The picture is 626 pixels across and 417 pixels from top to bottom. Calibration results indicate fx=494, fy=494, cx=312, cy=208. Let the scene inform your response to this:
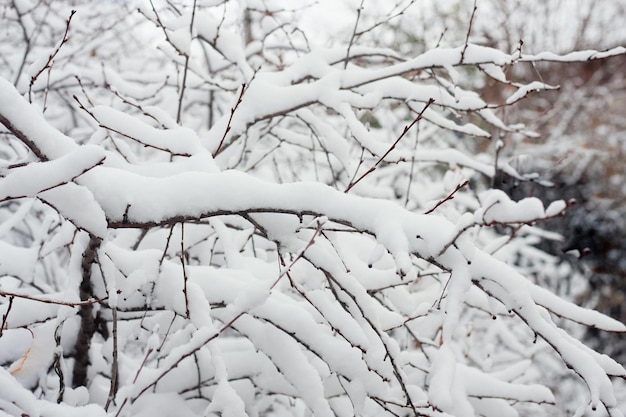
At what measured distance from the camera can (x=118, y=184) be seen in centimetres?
120

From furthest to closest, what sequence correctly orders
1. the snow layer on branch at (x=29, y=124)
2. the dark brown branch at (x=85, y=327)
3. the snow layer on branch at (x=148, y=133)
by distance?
1. the dark brown branch at (x=85, y=327)
2. the snow layer on branch at (x=148, y=133)
3. the snow layer on branch at (x=29, y=124)

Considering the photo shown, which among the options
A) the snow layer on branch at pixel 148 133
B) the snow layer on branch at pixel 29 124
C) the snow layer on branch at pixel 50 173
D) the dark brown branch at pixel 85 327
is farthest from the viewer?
the dark brown branch at pixel 85 327

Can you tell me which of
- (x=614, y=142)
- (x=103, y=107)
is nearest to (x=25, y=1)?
(x=103, y=107)

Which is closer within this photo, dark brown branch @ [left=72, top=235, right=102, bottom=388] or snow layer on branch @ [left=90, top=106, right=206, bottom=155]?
snow layer on branch @ [left=90, top=106, right=206, bottom=155]

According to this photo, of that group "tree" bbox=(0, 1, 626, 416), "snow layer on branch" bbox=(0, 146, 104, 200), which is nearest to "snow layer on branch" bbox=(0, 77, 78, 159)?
"tree" bbox=(0, 1, 626, 416)

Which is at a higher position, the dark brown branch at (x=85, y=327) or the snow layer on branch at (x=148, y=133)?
the snow layer on branch at (x=148, y=133)

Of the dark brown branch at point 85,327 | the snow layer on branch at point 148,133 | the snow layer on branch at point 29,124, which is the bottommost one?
the dark brown branch at point 85,327

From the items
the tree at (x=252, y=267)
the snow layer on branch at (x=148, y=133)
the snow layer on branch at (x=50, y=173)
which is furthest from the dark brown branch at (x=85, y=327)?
the snow layer on branch at (x=50, y=173)

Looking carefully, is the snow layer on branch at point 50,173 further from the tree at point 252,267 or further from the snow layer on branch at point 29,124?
the snow layer on branch at point 29,124

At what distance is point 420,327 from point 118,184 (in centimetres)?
158

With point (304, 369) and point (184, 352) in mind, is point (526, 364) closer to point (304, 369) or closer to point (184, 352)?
point (304, 369)

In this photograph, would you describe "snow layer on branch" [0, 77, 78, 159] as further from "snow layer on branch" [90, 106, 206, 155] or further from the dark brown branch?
the dark brown branch

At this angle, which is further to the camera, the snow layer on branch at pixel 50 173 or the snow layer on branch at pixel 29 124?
the snow layer on branch at pixel 29 124

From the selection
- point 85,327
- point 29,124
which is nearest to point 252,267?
point 85,327
